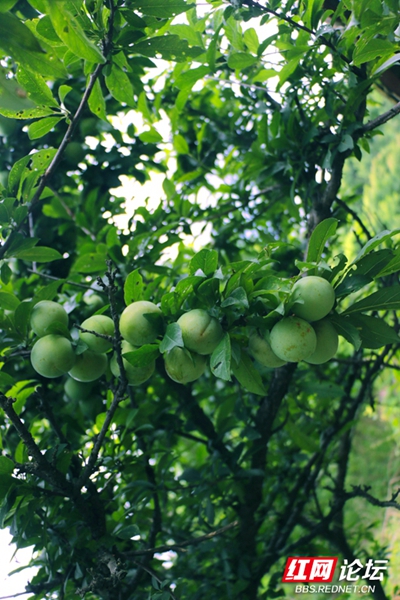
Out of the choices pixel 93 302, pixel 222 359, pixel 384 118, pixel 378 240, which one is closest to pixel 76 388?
pixel 93 302

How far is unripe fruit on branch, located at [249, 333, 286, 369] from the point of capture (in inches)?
31.3

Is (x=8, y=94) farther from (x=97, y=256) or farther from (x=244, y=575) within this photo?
(x=244, y=575)

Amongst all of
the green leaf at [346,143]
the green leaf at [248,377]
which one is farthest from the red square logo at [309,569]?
the green leaf at [346,143]

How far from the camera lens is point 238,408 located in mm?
1322

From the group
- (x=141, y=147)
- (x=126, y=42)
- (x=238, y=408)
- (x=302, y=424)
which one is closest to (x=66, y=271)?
(x=141, y=147)

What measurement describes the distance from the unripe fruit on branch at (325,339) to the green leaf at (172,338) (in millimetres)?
223

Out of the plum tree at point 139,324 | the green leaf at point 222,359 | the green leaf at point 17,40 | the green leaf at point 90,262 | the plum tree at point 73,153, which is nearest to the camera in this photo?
the green leaf at point 17,40

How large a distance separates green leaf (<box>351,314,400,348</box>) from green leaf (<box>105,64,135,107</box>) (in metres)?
0.59

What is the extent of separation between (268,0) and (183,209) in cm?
56

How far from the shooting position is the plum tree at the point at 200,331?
0.75 m

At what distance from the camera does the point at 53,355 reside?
2.78 ft

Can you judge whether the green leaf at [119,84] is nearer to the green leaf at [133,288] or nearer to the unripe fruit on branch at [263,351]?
the green leaf at [133,288]

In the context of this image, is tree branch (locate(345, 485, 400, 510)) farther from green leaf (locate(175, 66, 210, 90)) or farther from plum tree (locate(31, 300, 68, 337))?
green leaf (locate(175, 66, 210, 90))

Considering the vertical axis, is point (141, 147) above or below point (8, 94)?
above
